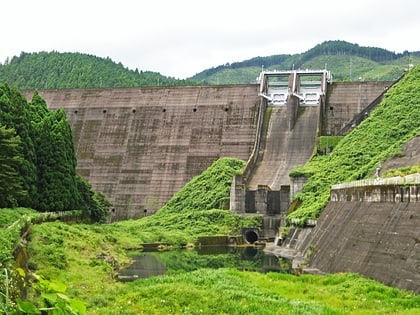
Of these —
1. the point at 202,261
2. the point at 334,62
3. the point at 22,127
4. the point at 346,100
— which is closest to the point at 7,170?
the point at 22,127

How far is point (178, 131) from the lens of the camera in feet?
172

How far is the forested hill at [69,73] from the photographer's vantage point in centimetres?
9425

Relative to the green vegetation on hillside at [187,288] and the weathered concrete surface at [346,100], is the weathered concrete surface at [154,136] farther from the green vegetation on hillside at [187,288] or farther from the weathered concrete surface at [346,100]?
the green vegetation on hillside at [187,288]

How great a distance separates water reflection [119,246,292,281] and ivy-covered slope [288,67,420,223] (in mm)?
3766

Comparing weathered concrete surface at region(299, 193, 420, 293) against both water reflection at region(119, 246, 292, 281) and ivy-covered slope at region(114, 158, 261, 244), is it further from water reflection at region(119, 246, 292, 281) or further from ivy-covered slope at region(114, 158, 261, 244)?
ivy-covered slope at region(114, 158, 261, 244)

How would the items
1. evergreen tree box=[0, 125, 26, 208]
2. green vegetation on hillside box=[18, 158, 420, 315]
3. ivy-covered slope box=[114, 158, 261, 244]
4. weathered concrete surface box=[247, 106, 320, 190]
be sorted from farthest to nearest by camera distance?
weathered concrete surface box=[247, 106, 320, 190] < ivy-covered slope box=[114, 158, 261, 244] < evergreen tree box=[0, 125, 26, 208] < green vegetation on hillside box=[18, 158, 420, 315]

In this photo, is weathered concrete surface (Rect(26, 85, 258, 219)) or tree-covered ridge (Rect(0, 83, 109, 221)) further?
weathered concrete surface (Rect(26, 85, 258, 219))

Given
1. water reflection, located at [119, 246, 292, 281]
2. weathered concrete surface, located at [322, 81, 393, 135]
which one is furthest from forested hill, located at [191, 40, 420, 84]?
water reflection, located at [119, 246, 292, 281]

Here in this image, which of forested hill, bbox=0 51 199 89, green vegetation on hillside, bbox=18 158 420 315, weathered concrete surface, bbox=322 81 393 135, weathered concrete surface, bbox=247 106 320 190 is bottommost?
green vegetation on hillside, bbox=18 158 420 315

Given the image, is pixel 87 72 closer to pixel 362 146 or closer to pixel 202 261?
pixel 362 146

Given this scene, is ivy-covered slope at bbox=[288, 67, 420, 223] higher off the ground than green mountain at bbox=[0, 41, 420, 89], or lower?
lower

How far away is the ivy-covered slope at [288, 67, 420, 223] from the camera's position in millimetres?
36656

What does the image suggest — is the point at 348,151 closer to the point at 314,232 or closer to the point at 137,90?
the point at 314,232

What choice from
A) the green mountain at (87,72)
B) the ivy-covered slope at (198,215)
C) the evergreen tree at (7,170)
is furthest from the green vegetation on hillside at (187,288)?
the green mountain at (87,72)
